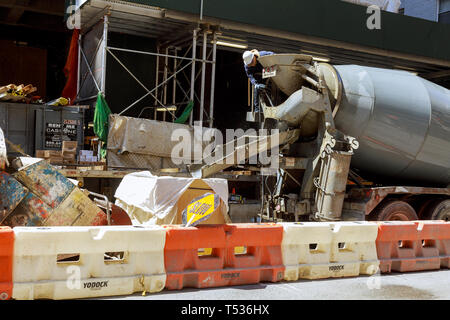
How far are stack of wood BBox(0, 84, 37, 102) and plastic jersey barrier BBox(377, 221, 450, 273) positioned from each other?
Answer: 10.6 meters

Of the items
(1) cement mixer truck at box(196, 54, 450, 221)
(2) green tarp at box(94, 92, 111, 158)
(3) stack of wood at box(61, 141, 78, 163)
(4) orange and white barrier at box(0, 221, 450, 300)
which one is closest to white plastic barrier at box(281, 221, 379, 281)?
(4) orange and white barrier at box(0, 221, 450, 300)

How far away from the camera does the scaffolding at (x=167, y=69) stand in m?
15.9

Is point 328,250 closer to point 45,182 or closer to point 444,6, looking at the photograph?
point 45,182

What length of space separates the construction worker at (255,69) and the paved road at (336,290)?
16.2 ft

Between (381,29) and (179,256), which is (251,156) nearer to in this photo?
(179,256)

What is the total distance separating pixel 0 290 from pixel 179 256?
76.5 inches

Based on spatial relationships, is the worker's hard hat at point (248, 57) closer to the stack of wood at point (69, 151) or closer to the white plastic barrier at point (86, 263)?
the white plastic barrier at point (86, 263)

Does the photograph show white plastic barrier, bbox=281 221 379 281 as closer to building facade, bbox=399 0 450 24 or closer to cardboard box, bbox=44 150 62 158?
cardboard box, bbox=44 150 62 158

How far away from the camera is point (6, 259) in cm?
518

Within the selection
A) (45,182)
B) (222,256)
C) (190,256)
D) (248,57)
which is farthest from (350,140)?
(45,182)

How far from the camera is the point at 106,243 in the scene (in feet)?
18.6

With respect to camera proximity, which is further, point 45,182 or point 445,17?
point 445,17

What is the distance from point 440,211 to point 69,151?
30.1 feet
